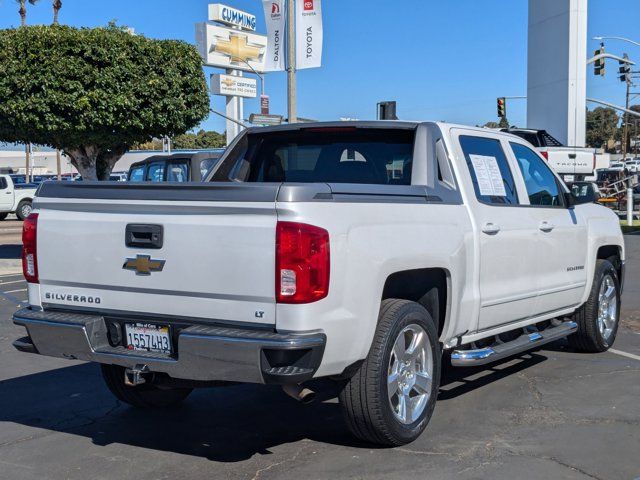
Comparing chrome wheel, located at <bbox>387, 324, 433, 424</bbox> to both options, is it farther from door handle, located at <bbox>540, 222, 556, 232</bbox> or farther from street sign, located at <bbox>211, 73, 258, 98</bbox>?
street sign, located at <bbox>211, 73, 258, 98</bbox>

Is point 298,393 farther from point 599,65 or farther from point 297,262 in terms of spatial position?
point 599,65

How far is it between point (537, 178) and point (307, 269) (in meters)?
3.30

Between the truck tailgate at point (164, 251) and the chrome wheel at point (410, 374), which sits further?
the chrome wheel at point (410, 374)

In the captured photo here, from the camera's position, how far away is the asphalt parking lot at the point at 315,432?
15.4 ft

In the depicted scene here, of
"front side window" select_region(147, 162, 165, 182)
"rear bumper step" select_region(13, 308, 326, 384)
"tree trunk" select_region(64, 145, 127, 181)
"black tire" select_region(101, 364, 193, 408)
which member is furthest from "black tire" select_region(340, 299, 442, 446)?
"tree trunk" select_region(64, 145, 127, 181)

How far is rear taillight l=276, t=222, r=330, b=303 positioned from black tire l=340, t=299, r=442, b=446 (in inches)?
25.4

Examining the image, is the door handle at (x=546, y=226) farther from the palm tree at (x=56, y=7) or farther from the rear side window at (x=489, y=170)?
the palm tree at (x=56, y=7)

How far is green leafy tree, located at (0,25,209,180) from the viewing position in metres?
17.0

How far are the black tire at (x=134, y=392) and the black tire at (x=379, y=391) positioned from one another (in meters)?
1.63

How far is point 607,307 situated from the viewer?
311 inches

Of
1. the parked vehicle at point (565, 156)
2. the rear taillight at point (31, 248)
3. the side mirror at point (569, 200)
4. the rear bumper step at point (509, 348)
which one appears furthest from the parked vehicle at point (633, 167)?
the rear taillight at point (31, 248)

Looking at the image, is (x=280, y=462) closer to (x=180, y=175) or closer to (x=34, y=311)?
(x=34, y=311)

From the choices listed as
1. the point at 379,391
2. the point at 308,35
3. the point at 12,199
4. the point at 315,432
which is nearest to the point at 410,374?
the point at 379,391

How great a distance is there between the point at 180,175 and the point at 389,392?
12235 millimetres
